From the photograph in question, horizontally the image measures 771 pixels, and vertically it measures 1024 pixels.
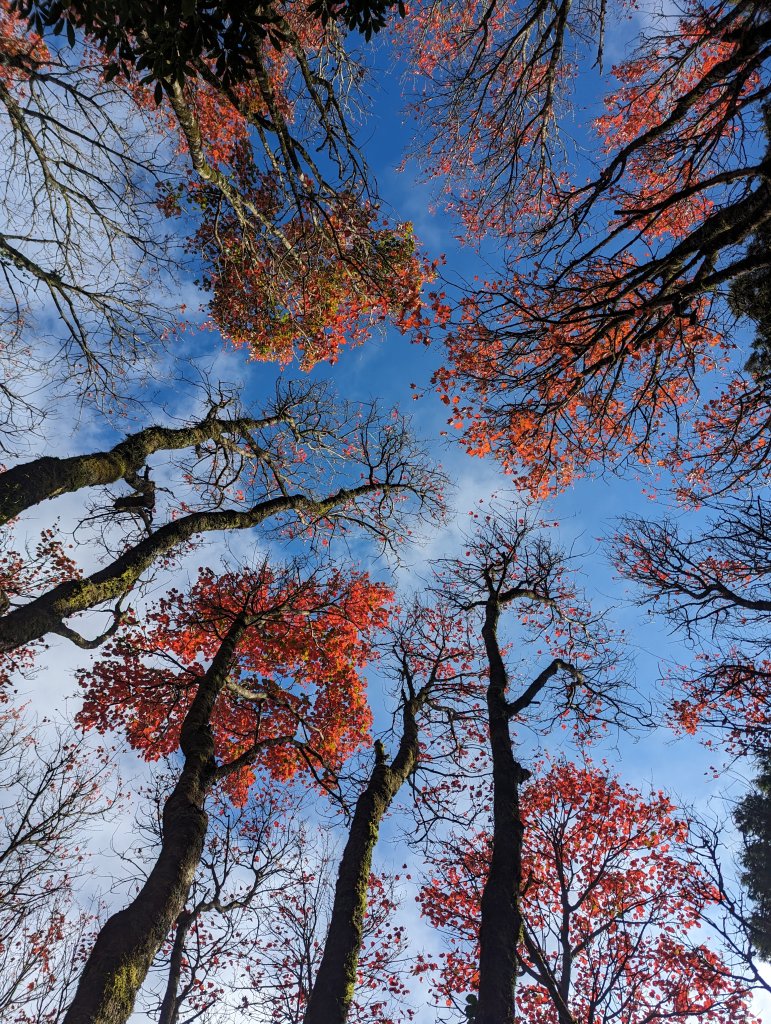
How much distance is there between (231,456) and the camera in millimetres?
10195

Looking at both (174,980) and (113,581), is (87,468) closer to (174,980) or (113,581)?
(113,581)

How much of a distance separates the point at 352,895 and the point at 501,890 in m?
1.92

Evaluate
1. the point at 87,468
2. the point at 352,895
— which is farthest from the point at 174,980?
the point at 87,468

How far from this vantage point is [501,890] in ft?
20.1

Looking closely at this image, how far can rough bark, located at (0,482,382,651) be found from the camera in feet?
16.7

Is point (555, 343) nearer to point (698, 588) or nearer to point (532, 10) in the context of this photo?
point (532, 10)

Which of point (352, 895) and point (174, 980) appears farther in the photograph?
point (174, 980)

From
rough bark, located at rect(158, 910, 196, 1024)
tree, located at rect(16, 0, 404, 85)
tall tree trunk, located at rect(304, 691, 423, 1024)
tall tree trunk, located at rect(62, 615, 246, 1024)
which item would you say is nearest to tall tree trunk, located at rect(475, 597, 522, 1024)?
tall tree trunk, located at rect(304, 691, 423, 1024)

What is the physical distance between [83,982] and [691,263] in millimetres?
9040

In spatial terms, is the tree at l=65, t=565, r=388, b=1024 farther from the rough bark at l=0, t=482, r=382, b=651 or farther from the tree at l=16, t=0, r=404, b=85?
the tree at l=16, t=0, r=404, b=85

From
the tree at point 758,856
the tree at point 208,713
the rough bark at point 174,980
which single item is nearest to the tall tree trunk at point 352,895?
the tree at point 208,713

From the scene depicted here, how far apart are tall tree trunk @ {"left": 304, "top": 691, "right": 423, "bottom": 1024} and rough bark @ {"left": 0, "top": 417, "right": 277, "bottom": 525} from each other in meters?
6.05

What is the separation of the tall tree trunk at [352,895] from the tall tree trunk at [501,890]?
4.88 ft

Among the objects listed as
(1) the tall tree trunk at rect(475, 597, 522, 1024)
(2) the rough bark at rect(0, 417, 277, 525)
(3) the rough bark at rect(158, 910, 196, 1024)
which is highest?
(2) the rough bark at rect(0, 417, 277, 525)
